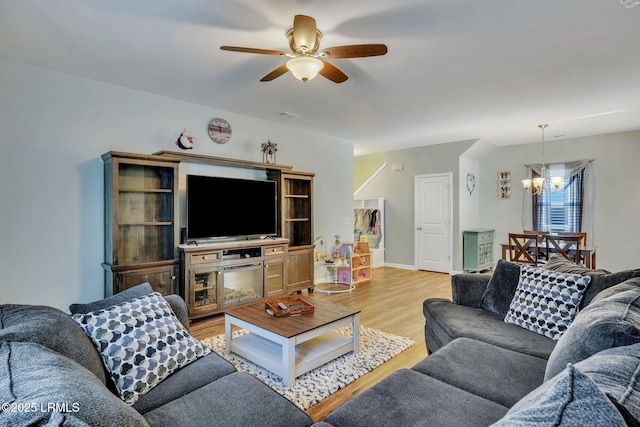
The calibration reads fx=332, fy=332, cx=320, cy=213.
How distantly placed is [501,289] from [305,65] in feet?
7.34

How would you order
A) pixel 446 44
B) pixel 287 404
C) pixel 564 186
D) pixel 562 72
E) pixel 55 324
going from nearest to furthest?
pixel 55 324
pixel 287 404
pixel 446 44
pixel 562 72
pixel 564 186

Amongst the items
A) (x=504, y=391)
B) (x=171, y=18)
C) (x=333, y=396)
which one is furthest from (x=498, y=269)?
(x=171, y=18)

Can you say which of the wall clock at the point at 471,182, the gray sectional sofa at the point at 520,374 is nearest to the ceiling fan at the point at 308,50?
the gray sectional sofa at the point at 520,374

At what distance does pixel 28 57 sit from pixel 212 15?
1.92 meters

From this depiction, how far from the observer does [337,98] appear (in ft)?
12.7

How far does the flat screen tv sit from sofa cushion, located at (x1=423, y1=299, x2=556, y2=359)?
2.52 metres

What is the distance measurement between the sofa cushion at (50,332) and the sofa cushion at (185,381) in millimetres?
217

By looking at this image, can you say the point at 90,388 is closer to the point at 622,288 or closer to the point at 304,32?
the point at 304,32

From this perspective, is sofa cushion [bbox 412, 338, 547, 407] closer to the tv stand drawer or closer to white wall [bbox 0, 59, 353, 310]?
the tv stand drawer

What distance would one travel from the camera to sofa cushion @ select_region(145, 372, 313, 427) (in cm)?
129

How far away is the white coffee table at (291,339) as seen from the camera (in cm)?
237

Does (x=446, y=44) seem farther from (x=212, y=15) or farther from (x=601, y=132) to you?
(x=601, y=132)

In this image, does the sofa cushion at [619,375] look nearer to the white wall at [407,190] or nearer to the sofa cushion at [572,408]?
the sofa cushion at [572,408]

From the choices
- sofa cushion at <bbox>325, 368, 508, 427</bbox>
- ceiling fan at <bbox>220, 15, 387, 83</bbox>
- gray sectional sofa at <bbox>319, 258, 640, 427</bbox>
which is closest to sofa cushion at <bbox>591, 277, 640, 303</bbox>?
gray sectional sofa at <bbox>319, 258, 640, 427</bbox>
